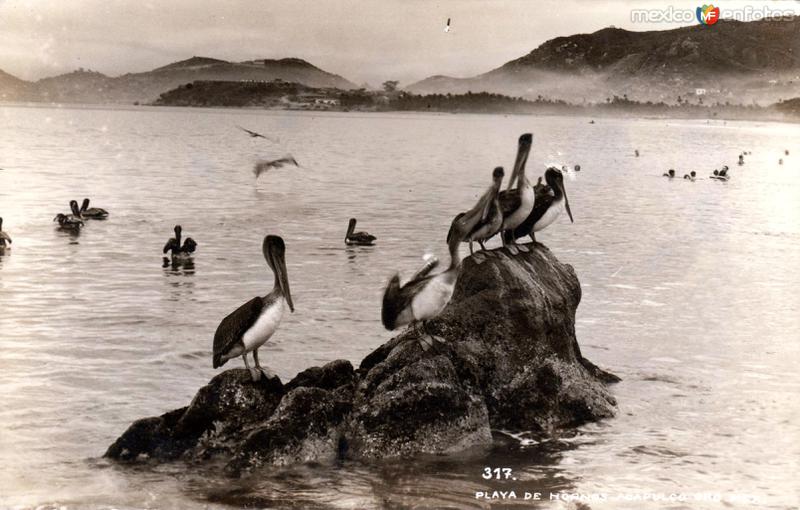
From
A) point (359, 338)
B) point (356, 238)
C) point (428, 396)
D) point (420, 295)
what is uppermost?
point (420, 295)

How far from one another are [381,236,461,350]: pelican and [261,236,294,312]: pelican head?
1165mm

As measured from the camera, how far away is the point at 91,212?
31.7m

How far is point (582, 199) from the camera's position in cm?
4578

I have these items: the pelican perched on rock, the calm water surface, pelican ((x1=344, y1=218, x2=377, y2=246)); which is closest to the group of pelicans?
the calm water surface

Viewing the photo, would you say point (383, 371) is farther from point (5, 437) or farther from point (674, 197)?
point (674, 197)

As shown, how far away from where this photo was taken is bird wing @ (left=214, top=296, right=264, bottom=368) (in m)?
10.5

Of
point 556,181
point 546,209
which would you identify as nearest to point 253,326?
point 546,209

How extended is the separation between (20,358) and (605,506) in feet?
29.8

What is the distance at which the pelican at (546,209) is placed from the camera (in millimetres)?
A: 13539

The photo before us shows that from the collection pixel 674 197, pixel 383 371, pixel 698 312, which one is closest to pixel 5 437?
pixel 383 371

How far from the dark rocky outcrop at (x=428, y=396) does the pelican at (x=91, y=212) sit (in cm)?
2168

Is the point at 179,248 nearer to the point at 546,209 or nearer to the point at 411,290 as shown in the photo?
the point at 546,209

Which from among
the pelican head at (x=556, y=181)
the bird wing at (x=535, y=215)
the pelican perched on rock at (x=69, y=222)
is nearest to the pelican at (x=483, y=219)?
the bird wing at (x=535, y=215)

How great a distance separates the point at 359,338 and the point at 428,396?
19.5 feet
